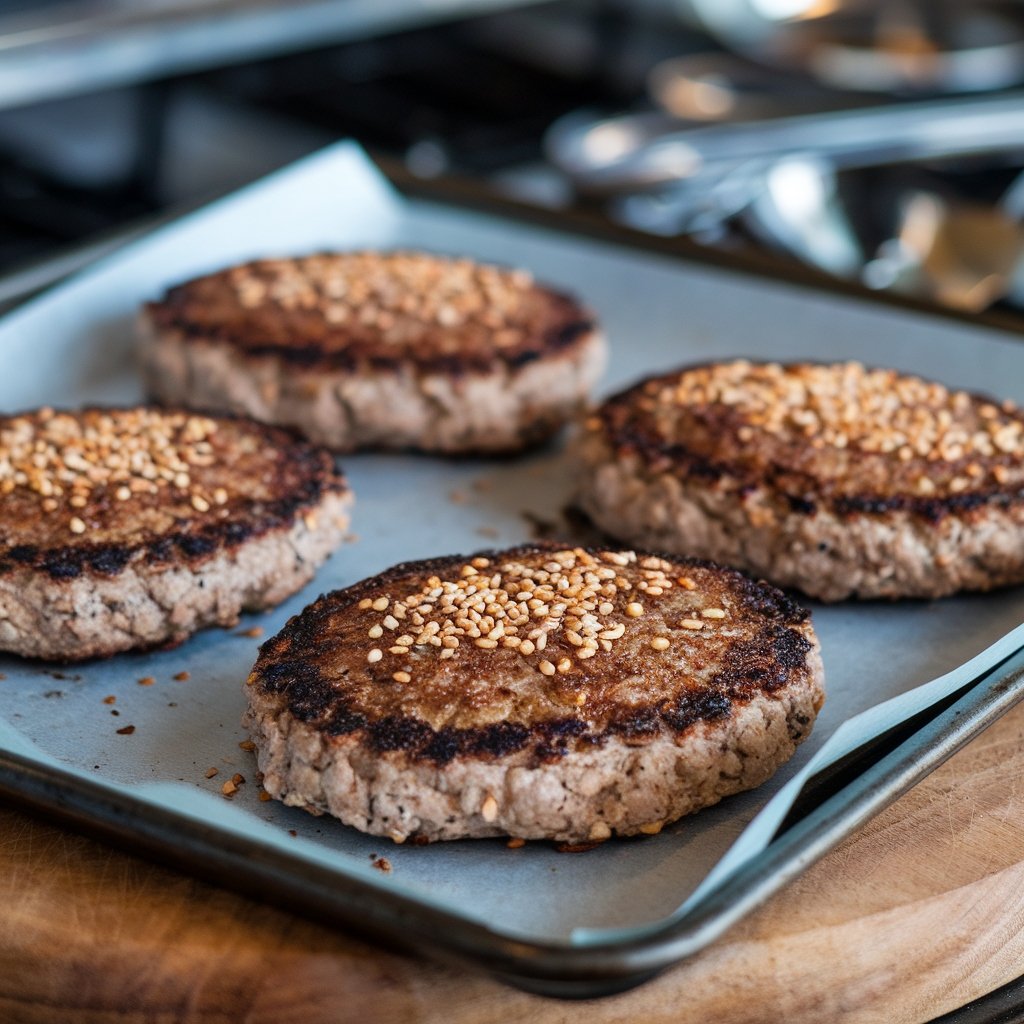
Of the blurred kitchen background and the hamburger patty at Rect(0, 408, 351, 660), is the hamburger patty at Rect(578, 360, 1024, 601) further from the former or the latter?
the blurred kitchen background

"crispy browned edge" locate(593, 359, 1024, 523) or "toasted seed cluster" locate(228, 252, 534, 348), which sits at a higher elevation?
"toasted seed cluster" locate(228, 252, 534, 348)

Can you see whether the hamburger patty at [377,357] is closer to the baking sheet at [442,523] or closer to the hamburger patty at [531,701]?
Result: the baking sheet at [442,523]

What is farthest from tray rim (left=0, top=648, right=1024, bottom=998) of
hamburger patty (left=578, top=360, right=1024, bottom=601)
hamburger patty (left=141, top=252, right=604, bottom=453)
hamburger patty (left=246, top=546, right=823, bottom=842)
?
hamburger patty (left=141, top=252, right=604, bottom=453)

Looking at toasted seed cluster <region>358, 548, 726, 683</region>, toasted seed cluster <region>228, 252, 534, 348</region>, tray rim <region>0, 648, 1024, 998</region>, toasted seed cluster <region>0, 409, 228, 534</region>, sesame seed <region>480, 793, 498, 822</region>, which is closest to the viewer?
tray rim <region>0, 648, 1024, 998</region>

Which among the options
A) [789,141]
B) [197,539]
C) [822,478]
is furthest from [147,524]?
[789,141]

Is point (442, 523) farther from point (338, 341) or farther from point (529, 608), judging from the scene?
point (529, 608)

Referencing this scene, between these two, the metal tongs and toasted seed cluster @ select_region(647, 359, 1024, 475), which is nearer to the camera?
toasted seed cluster @ select_region(647, 359, 1024, 475)

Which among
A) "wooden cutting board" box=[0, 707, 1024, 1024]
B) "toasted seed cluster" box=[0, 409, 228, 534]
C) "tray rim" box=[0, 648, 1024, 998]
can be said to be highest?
"toasted seed cluster" box=[0, 409, 228, 534]
